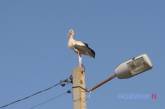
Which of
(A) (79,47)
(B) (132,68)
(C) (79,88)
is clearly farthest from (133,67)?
(A) (79,47)

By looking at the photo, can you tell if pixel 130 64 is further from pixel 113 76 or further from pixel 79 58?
pixel 79 58

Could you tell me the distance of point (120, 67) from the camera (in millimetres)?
Answer: 7125

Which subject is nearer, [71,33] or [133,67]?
[133,67]

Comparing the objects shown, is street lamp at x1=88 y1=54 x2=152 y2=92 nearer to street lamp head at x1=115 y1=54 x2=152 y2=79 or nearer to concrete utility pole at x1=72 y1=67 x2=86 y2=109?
street lamp head at x1=115 y1=54 x2=152 y2=79

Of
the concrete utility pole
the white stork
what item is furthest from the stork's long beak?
the concrete utility pole

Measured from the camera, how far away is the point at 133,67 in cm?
703

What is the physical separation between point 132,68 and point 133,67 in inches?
0.9

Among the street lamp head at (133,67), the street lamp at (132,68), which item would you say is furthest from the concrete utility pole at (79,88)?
the street lamp head at (133,67)

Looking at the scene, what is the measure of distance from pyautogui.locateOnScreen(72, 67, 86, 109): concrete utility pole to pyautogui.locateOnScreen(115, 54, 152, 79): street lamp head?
58 cm

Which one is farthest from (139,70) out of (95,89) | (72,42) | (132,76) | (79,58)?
(72,42)

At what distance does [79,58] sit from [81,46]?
46 cm

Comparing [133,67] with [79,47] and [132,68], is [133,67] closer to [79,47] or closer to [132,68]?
[132,68]

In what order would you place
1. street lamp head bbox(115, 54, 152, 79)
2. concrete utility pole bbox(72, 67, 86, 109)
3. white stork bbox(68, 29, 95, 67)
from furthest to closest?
white stork bbox(68, 29, 95, 67)
street lamp head bbox(115, 54, 152, 79)
concrete utility pole bbox(72, 67, 86, 109)

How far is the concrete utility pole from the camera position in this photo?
670cm
